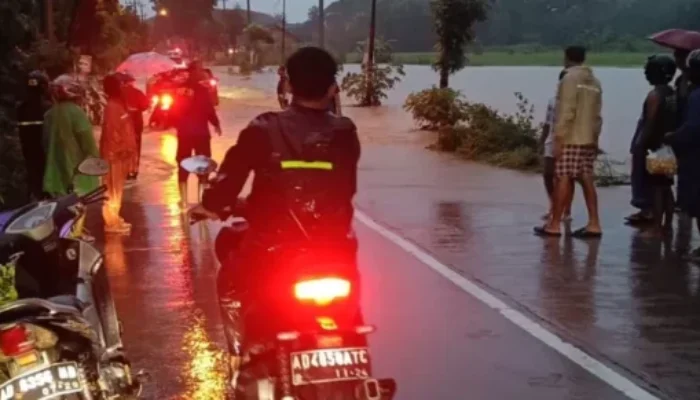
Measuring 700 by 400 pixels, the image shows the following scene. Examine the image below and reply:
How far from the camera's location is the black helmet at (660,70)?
37.9 feet

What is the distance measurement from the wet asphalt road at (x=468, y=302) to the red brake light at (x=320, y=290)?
85.9 inches

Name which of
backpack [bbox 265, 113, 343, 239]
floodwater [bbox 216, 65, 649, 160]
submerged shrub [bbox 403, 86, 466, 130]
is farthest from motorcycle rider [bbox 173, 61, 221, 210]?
floodwater [bbox 216, 65, 649, 160]

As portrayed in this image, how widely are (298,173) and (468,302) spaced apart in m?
4.43

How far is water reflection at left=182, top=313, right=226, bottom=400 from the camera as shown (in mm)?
6453

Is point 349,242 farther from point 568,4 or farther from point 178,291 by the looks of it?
point 568,4

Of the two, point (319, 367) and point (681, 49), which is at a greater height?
point (681, 49)

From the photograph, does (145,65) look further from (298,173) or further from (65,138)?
(298,173)

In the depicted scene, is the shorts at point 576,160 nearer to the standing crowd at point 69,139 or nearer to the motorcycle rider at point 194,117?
the motorcycle rider at point 194,117

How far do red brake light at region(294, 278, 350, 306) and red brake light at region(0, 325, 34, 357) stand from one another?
103 cm

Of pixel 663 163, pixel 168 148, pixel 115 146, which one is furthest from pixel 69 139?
pixel 168 148

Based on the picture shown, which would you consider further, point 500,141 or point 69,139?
point 500,141

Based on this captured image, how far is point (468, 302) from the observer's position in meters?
8.77

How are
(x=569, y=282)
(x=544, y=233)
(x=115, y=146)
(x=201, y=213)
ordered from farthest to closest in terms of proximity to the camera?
(x=115, y=146)
(x=544, y=233)
(x=569, y=282)
(x=201, y=213)

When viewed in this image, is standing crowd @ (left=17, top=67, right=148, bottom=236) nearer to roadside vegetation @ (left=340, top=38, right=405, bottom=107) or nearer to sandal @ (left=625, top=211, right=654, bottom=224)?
sandal @ (left=625, top=211, right=654, bottom=224)
